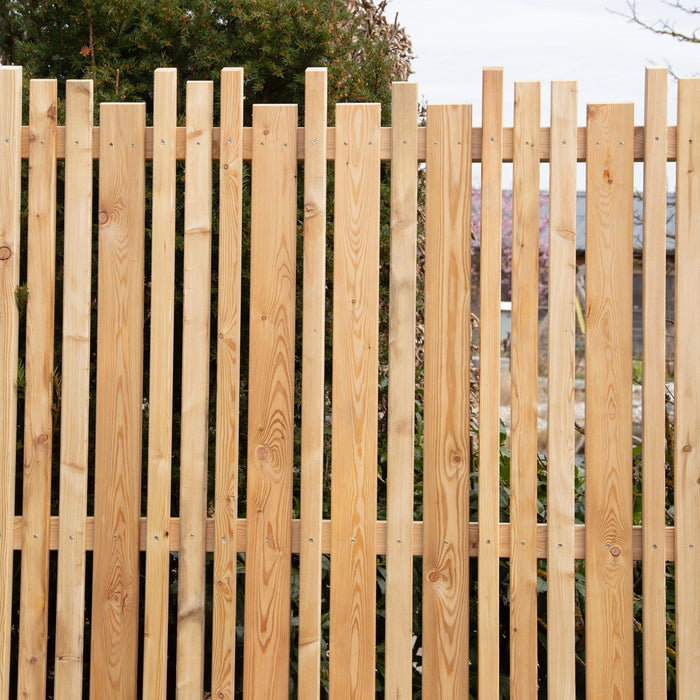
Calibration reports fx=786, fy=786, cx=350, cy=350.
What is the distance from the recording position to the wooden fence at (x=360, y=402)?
2143 millimetres

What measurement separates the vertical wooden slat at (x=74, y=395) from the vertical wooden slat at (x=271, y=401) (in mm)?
483

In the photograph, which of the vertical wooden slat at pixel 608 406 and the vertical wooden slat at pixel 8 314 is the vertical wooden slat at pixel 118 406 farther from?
the vertical wooden slat at pixel 608 406

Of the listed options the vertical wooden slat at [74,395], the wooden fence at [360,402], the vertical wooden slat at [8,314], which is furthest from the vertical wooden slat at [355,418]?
the vertical wooden slat at [8,314]

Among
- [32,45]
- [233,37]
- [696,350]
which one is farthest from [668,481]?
[32,45]

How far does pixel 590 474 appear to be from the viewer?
84.4 inches

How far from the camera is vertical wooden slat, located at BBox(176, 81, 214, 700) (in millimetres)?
2189

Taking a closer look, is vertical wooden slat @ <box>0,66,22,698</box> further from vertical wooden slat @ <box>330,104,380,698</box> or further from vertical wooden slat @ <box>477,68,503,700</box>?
vertical wooden slat @ <box>477,68,503,700</box>

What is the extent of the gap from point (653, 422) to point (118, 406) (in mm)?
1484

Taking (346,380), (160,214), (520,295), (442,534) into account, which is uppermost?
(160,214)

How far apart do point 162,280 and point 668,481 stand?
6.63 ft

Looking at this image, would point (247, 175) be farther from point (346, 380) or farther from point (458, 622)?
point (458, 622)

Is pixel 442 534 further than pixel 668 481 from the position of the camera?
No

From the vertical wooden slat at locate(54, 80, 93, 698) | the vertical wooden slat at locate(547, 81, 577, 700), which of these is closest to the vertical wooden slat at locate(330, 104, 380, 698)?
the vertical wooden slat at locate(547, 81, 577, 700)

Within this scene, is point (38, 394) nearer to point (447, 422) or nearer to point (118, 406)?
point (118, 406)
